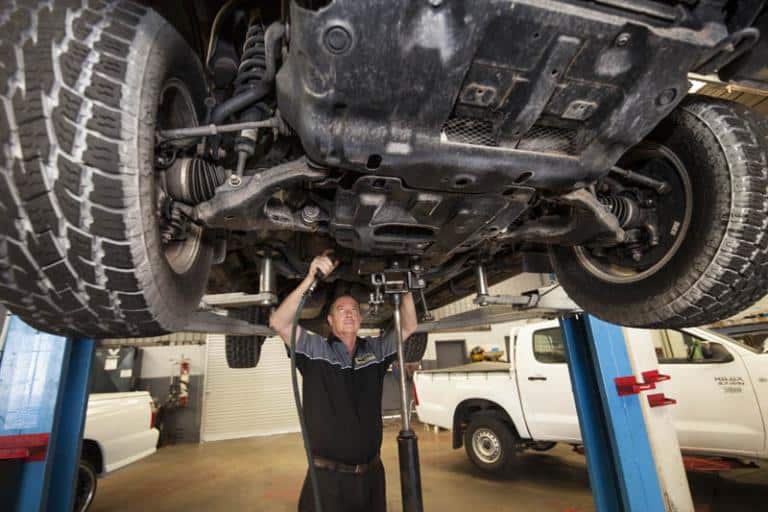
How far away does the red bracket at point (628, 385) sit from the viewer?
196cm

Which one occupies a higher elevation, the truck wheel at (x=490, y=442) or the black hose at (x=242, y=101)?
the black hose at (x=242, y=101)

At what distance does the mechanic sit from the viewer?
170cm

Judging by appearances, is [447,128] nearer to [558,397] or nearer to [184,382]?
[558,397]

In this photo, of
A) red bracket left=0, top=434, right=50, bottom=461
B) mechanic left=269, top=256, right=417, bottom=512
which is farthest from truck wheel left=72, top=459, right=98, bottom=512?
mechanic left=269, top=256, right=417, bottom=512

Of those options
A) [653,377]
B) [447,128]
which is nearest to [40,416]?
[447,128]

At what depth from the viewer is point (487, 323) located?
6.31 feet

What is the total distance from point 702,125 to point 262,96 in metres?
1.07

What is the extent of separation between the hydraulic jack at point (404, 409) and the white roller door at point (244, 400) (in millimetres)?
6584

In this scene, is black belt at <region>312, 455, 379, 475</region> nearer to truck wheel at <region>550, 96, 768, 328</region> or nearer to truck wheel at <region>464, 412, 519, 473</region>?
truck wheel at <region>550, 96, 768, 328</region>

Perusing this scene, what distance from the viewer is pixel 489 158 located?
0.77 m

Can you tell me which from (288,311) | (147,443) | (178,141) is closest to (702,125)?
(178,141)

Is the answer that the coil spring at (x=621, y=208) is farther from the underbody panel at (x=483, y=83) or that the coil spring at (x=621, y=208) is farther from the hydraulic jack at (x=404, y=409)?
the hydraulic jack at (x=404, y=409)

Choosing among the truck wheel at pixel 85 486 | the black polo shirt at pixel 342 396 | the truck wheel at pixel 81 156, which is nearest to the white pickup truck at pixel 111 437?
the truck wheel at pixel 85 486

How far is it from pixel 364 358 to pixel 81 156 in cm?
150
